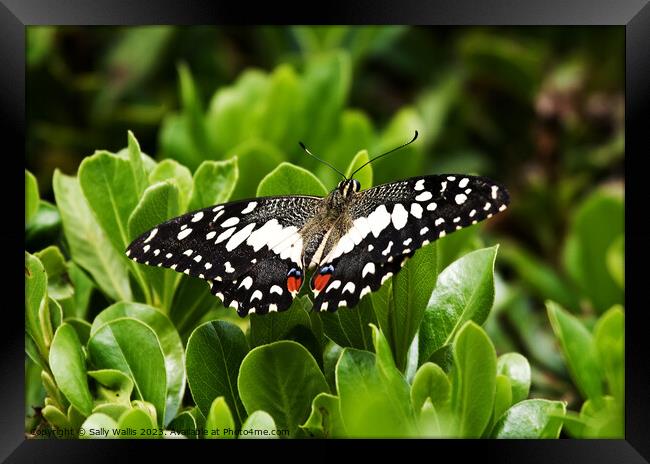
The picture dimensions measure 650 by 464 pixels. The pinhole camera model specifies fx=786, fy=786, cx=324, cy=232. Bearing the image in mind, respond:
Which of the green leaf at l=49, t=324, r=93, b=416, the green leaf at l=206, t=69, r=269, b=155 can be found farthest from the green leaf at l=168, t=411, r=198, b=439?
the green leaf at l=206, t=69, r=269, b=155

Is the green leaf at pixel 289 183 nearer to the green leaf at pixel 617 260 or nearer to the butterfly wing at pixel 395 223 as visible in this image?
the butterfly wing at pixel 395 223

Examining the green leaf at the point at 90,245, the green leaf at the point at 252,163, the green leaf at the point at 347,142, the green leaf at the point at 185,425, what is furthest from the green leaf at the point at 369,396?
the green leaf at the point at 347,142

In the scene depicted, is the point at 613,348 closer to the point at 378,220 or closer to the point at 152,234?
the point at 378,220

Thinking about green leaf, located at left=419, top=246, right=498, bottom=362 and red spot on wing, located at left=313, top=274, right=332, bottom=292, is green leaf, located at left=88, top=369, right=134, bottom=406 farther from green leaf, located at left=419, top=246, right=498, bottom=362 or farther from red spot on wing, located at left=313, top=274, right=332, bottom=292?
green leaf, located at left=419, top=246, right=498, bottom=362
